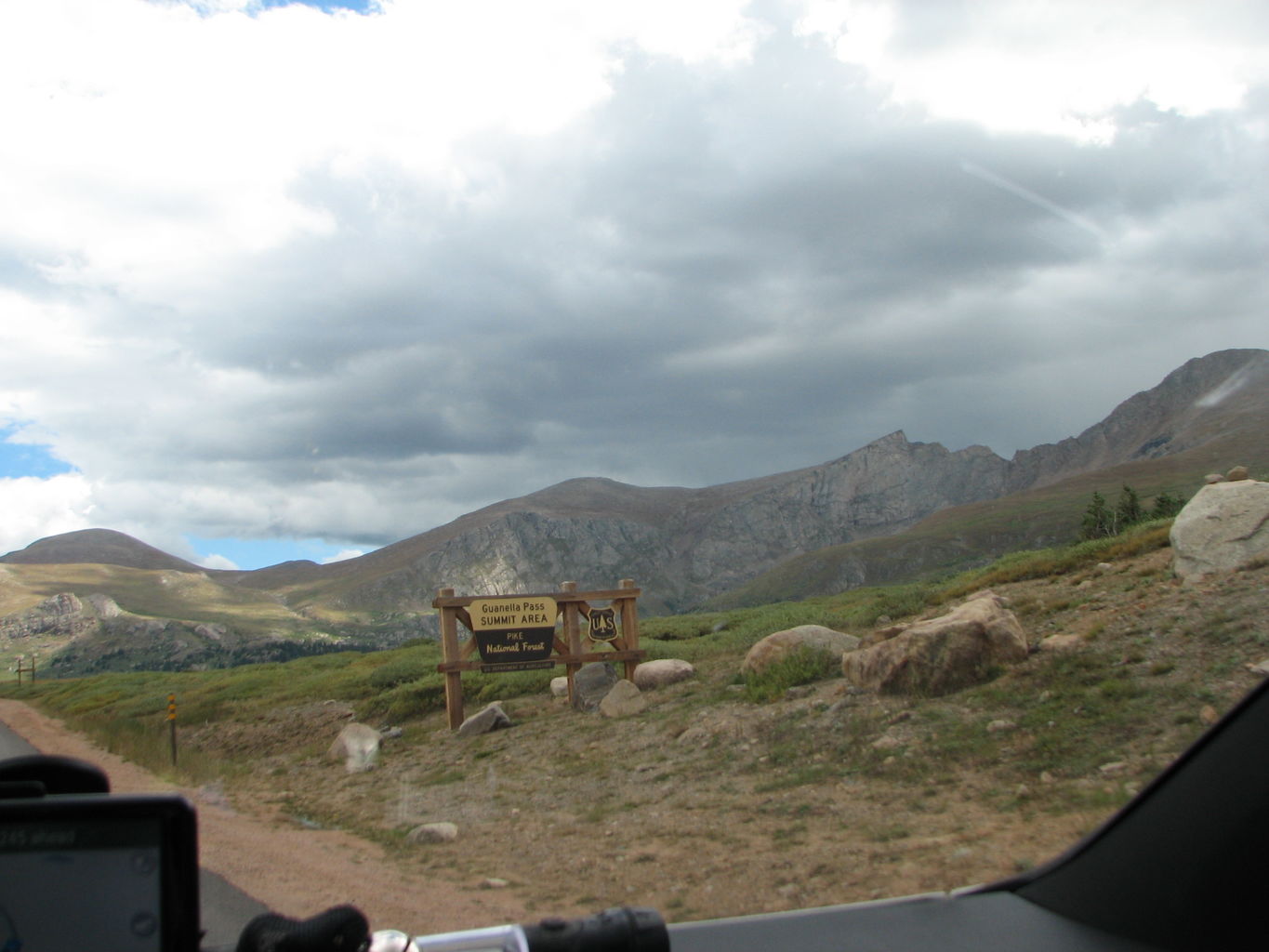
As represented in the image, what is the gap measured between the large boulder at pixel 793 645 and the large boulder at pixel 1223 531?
13.8 ft

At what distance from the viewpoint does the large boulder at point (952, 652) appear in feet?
30.0

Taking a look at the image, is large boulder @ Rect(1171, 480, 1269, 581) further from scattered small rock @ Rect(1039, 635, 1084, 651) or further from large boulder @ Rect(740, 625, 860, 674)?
large boulder @ Rect(740, 625, 860, 674)

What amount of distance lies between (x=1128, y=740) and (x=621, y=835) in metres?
3.55

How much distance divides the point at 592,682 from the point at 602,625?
1288 millimetres

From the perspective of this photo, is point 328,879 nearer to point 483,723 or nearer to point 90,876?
point 90,876

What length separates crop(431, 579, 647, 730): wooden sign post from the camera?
52.0ft

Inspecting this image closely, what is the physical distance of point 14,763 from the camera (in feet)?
5.71

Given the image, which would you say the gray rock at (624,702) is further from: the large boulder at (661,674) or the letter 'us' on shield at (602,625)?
the letter 'us' on shield at (602,625)

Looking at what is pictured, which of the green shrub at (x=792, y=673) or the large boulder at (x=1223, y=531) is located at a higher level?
the large boulder at (x=1223, y=531)

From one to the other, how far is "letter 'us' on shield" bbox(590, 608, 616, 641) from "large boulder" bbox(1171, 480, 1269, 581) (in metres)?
9.28

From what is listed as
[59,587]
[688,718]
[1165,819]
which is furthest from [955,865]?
[59,587]

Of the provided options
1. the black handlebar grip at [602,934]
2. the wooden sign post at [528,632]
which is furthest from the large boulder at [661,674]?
the black handlebar grip at [602,934]

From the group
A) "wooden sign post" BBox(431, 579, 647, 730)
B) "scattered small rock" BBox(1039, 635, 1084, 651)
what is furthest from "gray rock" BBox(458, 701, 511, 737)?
"scattered small rock" BBox(1039, 635, 1084, 651)

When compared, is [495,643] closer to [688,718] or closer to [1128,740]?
[688,718]
